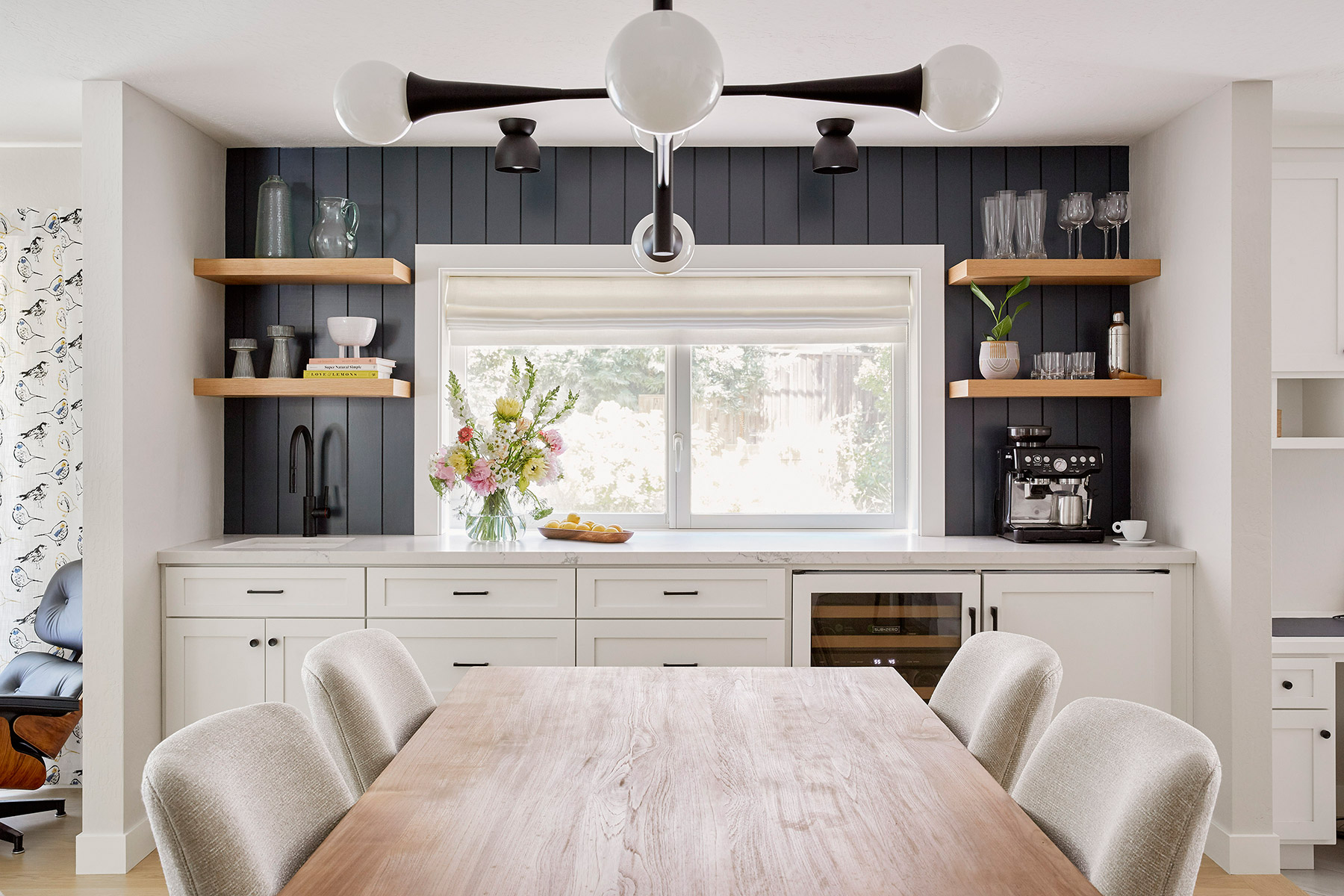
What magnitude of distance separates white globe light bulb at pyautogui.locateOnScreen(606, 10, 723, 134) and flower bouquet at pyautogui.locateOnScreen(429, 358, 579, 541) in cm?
225

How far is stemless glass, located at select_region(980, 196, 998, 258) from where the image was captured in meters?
3.19

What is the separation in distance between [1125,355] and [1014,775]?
2079 millimetres

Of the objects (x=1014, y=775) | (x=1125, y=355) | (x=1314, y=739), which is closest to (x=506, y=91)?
(x=1014, y=775)

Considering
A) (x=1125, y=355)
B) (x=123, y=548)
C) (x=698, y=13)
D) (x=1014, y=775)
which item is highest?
(x=698, y=13)

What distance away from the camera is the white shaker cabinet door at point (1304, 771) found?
111 inches

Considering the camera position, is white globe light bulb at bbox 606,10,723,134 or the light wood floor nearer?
white globe light bulb at bbox 606,10,723,134

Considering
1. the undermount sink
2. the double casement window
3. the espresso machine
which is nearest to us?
the undermount sink

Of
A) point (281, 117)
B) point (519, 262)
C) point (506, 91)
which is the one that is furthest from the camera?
point (519, 262)

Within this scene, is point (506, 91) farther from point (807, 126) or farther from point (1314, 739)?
point (1314, 739)

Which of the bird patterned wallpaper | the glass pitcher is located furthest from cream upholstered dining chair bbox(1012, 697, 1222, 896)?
the bird patterned wallpaper

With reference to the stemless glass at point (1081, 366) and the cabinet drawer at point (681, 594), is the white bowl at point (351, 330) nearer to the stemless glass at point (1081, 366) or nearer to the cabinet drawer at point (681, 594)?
the cabinet drawer at point (681, 594)

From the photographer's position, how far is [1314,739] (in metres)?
2.82

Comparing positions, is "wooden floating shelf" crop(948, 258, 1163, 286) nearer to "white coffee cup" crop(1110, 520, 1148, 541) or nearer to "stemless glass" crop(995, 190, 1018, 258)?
"stemless glass" crop(995, 190, 1018, 258)

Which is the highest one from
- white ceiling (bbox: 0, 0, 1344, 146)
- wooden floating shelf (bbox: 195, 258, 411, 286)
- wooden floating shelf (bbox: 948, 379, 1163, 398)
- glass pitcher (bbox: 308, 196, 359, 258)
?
white ceiling (bbox: 0, 0, 1344, 146)
